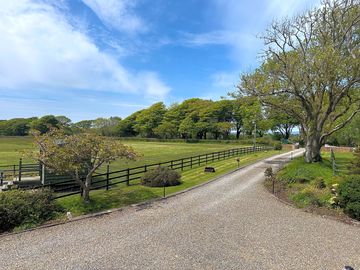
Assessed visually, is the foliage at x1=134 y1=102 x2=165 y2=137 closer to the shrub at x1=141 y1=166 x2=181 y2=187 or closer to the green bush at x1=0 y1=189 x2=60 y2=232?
the shrub at x1=141 y1=166 x2=181 y2=187

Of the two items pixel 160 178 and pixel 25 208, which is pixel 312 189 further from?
pixel 25 208

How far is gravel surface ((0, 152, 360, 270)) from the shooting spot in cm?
630

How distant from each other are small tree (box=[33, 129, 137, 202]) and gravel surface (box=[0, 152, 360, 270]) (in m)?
2.38

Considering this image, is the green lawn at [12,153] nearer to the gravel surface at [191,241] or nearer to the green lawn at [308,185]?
the gravel surface at [191,241]

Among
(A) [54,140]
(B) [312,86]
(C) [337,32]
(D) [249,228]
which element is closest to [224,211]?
(D) [249,228]

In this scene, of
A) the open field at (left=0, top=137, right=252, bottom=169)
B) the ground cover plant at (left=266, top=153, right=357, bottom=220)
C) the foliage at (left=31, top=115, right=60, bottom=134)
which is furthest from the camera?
the open field at (left=0, top=137, right=252, bottom=169)

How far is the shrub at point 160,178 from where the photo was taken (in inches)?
620

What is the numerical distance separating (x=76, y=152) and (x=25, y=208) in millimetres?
2720

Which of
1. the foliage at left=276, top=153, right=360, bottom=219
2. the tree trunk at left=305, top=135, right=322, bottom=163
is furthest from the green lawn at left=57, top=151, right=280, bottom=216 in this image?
the tree trunk at left=305, top=135, right=322, bottom=163

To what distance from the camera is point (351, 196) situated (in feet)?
32.8

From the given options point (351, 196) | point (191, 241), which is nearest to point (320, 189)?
point (351, 196)

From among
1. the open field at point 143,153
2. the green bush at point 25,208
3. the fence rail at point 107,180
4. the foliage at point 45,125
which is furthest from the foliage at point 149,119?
the green bush at point 25,208

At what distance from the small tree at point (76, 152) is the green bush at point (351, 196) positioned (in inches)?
336

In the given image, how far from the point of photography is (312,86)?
20.8 m
